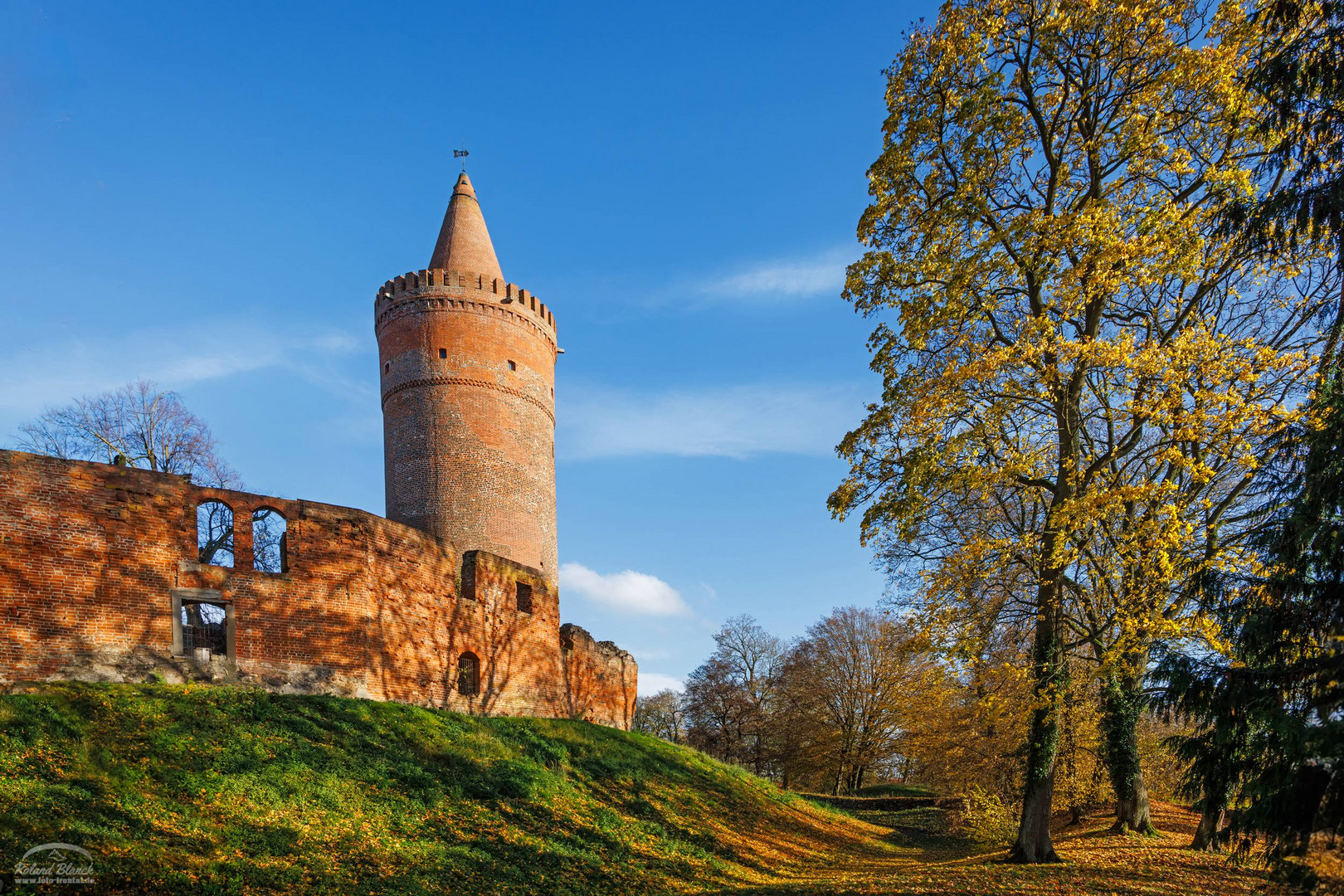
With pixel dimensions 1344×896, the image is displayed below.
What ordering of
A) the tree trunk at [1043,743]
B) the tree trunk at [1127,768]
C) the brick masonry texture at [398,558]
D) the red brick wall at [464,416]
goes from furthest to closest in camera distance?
the red brick wall at [464,416] < the tree trunk at [1127,768] < the brick masonry texture at [398,558] < the tree trunk at [1043,743]

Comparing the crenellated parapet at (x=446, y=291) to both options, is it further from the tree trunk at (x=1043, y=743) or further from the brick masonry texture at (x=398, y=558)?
the tree trunk at (x=1043, y=743)

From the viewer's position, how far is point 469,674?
19.2 m

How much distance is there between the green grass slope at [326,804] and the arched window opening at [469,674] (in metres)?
1.36

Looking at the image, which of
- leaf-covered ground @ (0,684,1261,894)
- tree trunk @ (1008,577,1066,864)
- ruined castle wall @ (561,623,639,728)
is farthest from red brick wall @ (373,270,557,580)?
tree trunk @ (1008,577,1066,864)

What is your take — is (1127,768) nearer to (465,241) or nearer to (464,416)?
(464,416)

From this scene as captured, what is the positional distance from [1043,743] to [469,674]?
474 inches

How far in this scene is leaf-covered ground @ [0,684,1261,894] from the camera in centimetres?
911

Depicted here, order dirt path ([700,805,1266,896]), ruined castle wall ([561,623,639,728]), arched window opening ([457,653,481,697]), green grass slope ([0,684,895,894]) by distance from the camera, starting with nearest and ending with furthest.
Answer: green grass slope ([0,684,895,894]) → dirt path ([700,805,1266,896]) → arched window opening ([457,653,481,697]) → ruined castle wall ([561,623,639,728])

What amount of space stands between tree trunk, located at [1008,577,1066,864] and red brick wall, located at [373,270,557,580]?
16.5 metres

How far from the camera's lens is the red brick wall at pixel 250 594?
1210 centimetres

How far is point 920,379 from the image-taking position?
1259 centimetres

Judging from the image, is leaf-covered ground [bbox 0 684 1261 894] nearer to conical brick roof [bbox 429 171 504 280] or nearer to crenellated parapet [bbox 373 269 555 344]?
crenellated parapet [bbox 373 269 555 344]

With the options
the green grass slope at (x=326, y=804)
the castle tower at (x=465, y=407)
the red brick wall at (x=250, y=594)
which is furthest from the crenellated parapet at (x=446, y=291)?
the green grass slope at (x=326, y=804)

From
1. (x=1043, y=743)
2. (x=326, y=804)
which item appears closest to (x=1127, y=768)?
(x=1043, y=743)
